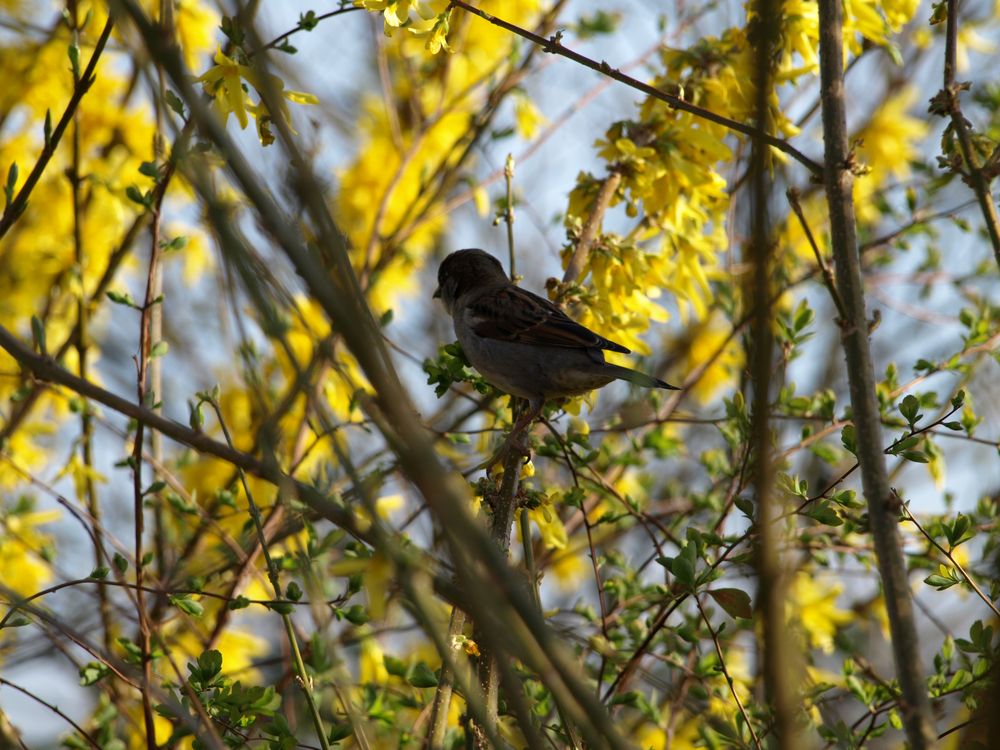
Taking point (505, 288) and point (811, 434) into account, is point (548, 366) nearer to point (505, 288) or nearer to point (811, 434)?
point (505, 288)

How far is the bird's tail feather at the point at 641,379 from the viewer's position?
3365 mm

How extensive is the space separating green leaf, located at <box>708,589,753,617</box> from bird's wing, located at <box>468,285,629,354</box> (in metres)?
1.29

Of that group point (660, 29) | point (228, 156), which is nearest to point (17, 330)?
point (660, 29)

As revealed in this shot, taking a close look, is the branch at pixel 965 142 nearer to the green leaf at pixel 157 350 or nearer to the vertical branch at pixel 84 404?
the green leaf at pixel 157 350

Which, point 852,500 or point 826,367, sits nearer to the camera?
point 852,500

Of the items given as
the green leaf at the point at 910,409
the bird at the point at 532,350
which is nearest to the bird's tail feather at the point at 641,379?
the bird at the point at 532,350

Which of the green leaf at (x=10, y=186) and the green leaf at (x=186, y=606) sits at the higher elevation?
the green leaf at (x=10, y=186)

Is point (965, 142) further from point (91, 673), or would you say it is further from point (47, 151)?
point (91, 673)

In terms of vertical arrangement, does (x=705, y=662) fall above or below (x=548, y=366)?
below

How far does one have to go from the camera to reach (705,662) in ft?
11.3

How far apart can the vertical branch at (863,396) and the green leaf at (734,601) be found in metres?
0.53

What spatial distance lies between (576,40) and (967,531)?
3.48 meters

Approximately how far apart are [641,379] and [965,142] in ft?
4.42

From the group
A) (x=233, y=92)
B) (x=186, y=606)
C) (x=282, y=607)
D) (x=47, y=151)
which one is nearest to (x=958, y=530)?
(x=282, y=607)
